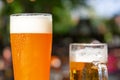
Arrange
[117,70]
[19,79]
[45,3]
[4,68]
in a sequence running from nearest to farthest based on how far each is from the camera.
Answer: [19,79] < [45,3] < [4,68] < [117,70]

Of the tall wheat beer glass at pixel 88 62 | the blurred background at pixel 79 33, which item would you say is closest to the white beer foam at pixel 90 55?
the tall wheat beer glass at pixel 88 62

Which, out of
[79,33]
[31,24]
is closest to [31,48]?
[31,24]

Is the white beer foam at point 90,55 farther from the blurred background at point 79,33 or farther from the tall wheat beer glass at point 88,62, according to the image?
the blurred background at point 79,33

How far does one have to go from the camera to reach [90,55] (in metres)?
0.98

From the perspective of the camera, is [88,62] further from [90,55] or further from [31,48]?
[31,48]

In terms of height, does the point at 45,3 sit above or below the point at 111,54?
above

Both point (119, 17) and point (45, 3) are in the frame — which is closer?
point (45, 3)

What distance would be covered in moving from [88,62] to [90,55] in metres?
0.02

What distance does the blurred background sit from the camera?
113 inches

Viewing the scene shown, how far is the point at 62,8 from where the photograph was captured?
2389 mm

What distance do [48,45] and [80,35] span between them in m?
2.90

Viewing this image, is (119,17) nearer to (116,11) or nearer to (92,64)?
(116,11)

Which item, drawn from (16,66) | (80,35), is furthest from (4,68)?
(16,66)

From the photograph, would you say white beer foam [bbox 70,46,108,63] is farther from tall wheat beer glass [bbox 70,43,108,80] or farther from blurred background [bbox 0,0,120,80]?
blurred background [bbox 0,0,120,80]
